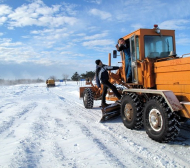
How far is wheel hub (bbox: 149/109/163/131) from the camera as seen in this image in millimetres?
4042

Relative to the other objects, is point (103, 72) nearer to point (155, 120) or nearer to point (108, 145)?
point (155, 120)

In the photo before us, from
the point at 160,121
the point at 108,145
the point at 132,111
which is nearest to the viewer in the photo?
the point at 108,145

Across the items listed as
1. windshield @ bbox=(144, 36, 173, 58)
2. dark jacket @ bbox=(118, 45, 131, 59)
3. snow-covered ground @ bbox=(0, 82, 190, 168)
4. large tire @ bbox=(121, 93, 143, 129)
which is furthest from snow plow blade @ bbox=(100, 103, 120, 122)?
windshield @ bbox=(144, 36, 173, 58)

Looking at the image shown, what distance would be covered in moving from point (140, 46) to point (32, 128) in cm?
378

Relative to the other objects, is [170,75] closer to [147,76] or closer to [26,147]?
[147,76]

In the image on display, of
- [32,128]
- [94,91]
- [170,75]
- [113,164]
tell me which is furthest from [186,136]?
[94,91]

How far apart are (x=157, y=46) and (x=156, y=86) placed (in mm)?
1264

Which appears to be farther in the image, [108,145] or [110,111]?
[110,111]

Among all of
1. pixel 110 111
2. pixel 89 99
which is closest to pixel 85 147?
pixel 110 111

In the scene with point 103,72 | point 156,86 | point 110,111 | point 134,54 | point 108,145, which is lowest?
point 108,145

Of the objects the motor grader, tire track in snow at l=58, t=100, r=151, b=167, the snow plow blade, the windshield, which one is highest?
the windshield

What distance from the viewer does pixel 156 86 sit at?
477 centimetres

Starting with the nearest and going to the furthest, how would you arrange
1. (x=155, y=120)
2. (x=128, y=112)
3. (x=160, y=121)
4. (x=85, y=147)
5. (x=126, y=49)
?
(x=85, y=147) → (x=160, y=121) → (x=155, y=120) → (x=128, y=112) → (x=126, y=49)

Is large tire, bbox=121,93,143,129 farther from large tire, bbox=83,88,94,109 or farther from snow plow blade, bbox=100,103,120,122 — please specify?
large tire, bbox=83,88,94,109
